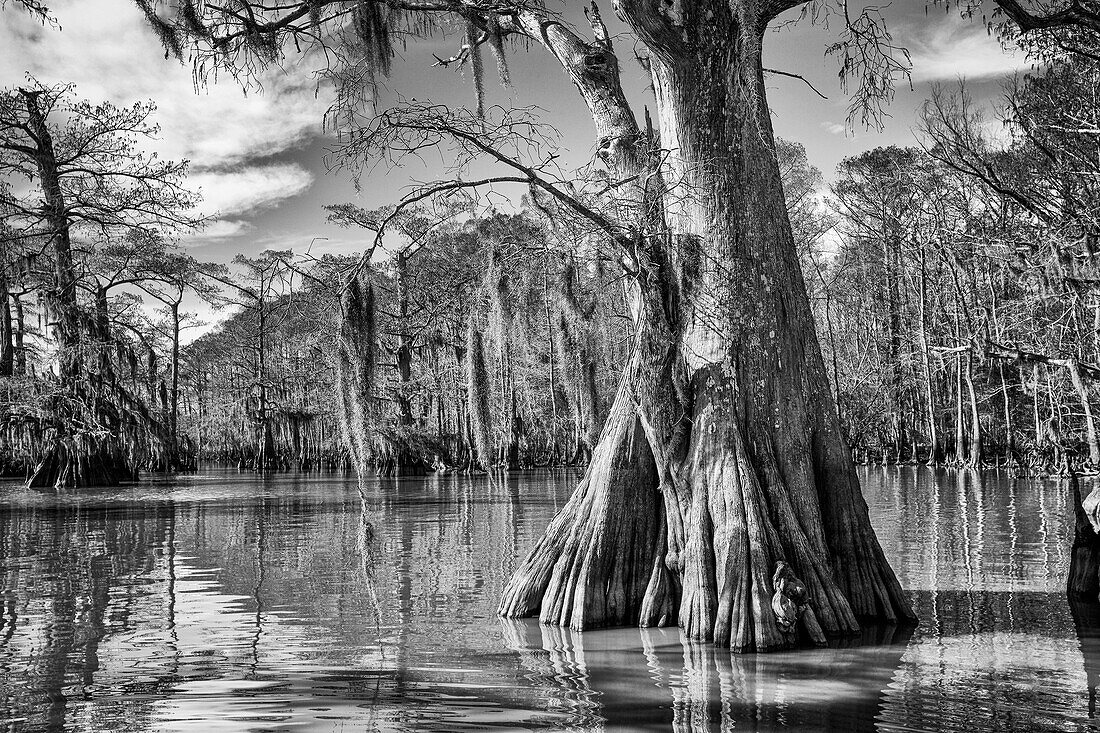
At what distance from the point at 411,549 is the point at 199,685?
20.9 ft

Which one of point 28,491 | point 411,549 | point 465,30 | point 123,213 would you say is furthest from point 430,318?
point 465,30

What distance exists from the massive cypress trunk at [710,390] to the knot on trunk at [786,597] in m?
0.30

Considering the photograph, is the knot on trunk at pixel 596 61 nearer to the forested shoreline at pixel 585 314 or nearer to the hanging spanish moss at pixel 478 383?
the forested shoreline at pixel 585 314

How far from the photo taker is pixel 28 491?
73.9 feet

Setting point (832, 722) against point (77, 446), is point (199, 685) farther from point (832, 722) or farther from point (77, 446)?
point (77, 446)

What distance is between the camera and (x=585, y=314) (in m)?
22.5

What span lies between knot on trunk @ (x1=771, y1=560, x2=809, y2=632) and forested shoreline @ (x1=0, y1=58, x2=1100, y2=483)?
2521mm

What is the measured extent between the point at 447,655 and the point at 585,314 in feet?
57.3

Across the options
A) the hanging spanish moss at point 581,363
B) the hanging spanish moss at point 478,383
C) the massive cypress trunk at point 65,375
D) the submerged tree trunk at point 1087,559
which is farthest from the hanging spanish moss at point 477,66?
the massive cypress trunk at point 65,375

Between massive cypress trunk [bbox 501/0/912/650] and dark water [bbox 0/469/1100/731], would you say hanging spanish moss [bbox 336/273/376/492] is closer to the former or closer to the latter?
dark water [bbox 0/469/1100/731]

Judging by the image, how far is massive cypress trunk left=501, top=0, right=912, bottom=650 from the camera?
5844 millimetres

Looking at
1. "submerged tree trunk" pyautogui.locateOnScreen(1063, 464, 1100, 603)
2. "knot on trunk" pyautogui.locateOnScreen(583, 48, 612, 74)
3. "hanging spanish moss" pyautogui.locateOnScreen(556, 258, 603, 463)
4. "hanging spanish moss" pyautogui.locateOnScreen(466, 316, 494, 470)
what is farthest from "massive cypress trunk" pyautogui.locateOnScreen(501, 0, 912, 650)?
"hanging spanish moss" pyautogui.locateOnScreen(556, 258, 603, 463)

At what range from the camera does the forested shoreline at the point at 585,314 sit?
838 centimetres

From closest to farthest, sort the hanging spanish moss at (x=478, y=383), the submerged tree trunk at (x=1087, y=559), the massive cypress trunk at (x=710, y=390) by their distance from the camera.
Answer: the massive cypress trunk at (x=710, y=390) < the submerged tree trunk at (x=1087, y=559) < the hanging spanish moss at (x=478, y=383)
